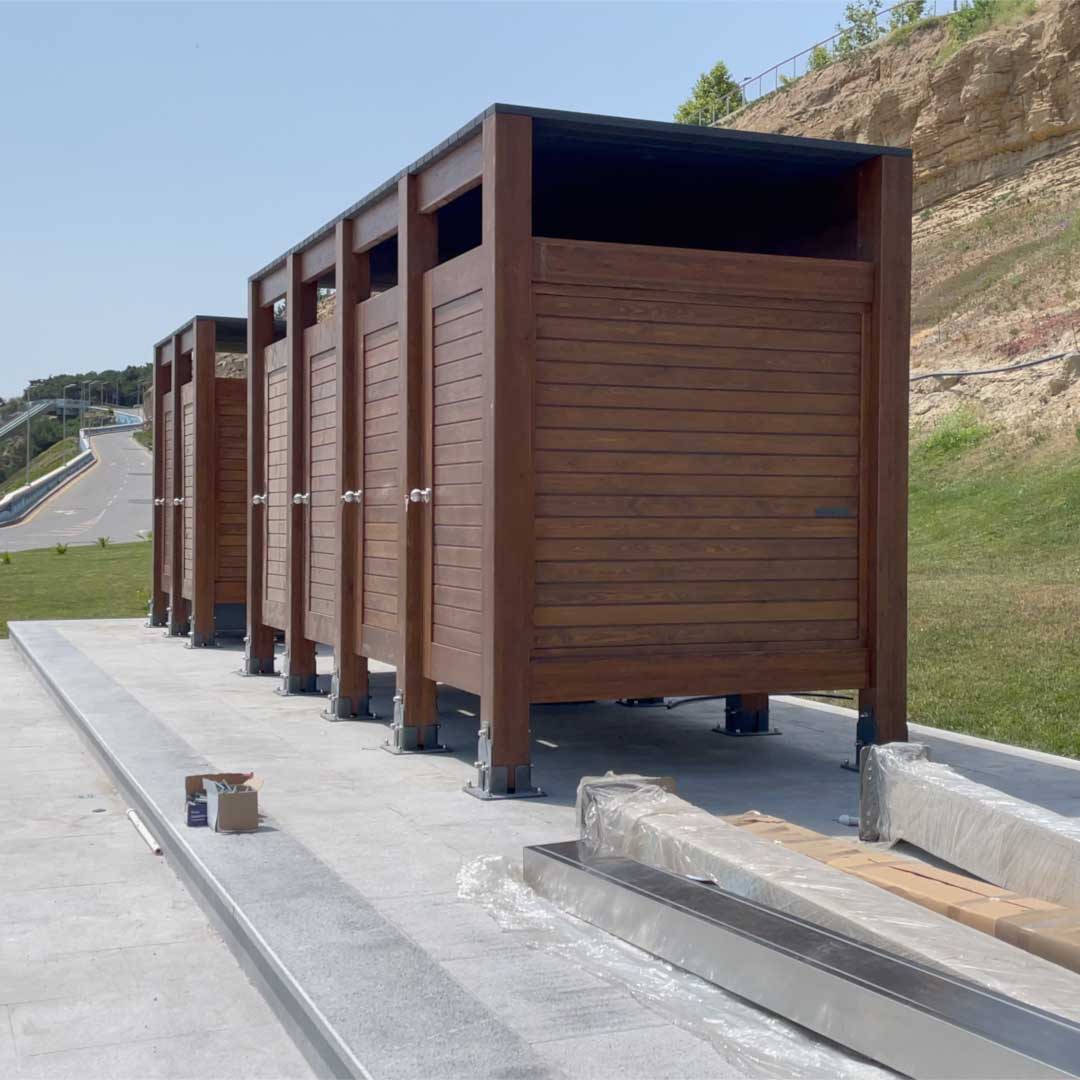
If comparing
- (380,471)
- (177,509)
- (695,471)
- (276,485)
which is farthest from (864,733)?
(177,509)

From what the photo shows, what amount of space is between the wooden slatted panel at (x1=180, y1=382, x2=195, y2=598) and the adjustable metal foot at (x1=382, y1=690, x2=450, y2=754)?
25.3ft

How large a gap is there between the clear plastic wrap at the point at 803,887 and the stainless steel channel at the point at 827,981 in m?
0.12

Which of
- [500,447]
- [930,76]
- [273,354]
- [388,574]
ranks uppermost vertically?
[930,76]

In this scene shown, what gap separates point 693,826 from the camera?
5.16 metres

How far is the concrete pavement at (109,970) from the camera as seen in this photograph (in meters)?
4.04

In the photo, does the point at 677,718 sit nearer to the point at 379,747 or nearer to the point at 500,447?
the point at 379,747

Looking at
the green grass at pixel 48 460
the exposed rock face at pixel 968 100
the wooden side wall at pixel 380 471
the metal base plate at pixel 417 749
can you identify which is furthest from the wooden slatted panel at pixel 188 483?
the green grass at pixel 48 460

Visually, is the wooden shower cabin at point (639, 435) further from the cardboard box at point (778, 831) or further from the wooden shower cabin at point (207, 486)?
the wooden shower cabin at point (207, 486)

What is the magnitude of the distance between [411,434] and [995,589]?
1149 centimetres

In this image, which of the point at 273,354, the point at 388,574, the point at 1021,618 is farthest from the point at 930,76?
the point at 388,574

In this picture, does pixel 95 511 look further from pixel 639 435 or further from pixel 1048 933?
pixel 1048 933

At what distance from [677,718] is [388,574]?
101 inches

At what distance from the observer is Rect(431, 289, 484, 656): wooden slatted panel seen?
25.3ft

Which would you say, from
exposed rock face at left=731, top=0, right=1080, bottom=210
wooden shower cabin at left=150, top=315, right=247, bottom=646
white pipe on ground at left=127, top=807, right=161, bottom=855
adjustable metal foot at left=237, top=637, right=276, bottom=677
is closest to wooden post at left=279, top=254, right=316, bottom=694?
adjustable metal foot at left=237, top=637, right=276, bottom=677
